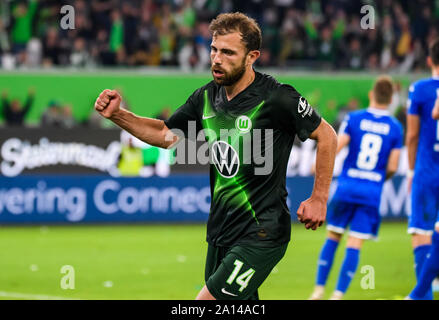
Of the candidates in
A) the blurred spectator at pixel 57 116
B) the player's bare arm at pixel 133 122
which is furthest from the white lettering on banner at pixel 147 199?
the player's bare arm at pixel 133 122

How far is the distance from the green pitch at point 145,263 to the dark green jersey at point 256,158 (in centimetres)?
358

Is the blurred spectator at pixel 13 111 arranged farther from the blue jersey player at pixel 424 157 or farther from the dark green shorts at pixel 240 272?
the dark green shorts at pixel 240 272

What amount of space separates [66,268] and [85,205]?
4356mm

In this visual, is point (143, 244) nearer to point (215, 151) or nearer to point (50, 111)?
point (50, 111)

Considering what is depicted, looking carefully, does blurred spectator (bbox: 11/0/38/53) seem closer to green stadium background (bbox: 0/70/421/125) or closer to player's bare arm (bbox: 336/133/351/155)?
green stadium background (bbox: 0/70/421/125)

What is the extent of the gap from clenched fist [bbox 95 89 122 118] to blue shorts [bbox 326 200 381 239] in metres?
3.73

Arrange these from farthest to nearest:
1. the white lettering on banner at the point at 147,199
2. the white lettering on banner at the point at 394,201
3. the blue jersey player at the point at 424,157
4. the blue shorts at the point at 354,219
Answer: the white lettering on banner at the point at 394,201 < the white lettering on banner at the point at 147,199 < the blue shorts at the point at 354,219 < the blue jersey player at the point at 424,157

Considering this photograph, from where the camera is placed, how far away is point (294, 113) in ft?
16.9

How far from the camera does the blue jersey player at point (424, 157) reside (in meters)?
7.83

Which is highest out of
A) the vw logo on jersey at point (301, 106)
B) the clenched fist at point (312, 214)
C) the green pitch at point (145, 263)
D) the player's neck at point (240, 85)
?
the player's neck at point (240, 85)

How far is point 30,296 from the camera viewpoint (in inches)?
334

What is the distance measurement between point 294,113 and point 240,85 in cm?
41

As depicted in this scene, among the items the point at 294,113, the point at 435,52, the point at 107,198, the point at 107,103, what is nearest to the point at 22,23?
the point at 107,198

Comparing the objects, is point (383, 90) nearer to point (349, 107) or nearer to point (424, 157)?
point (424, 157)
